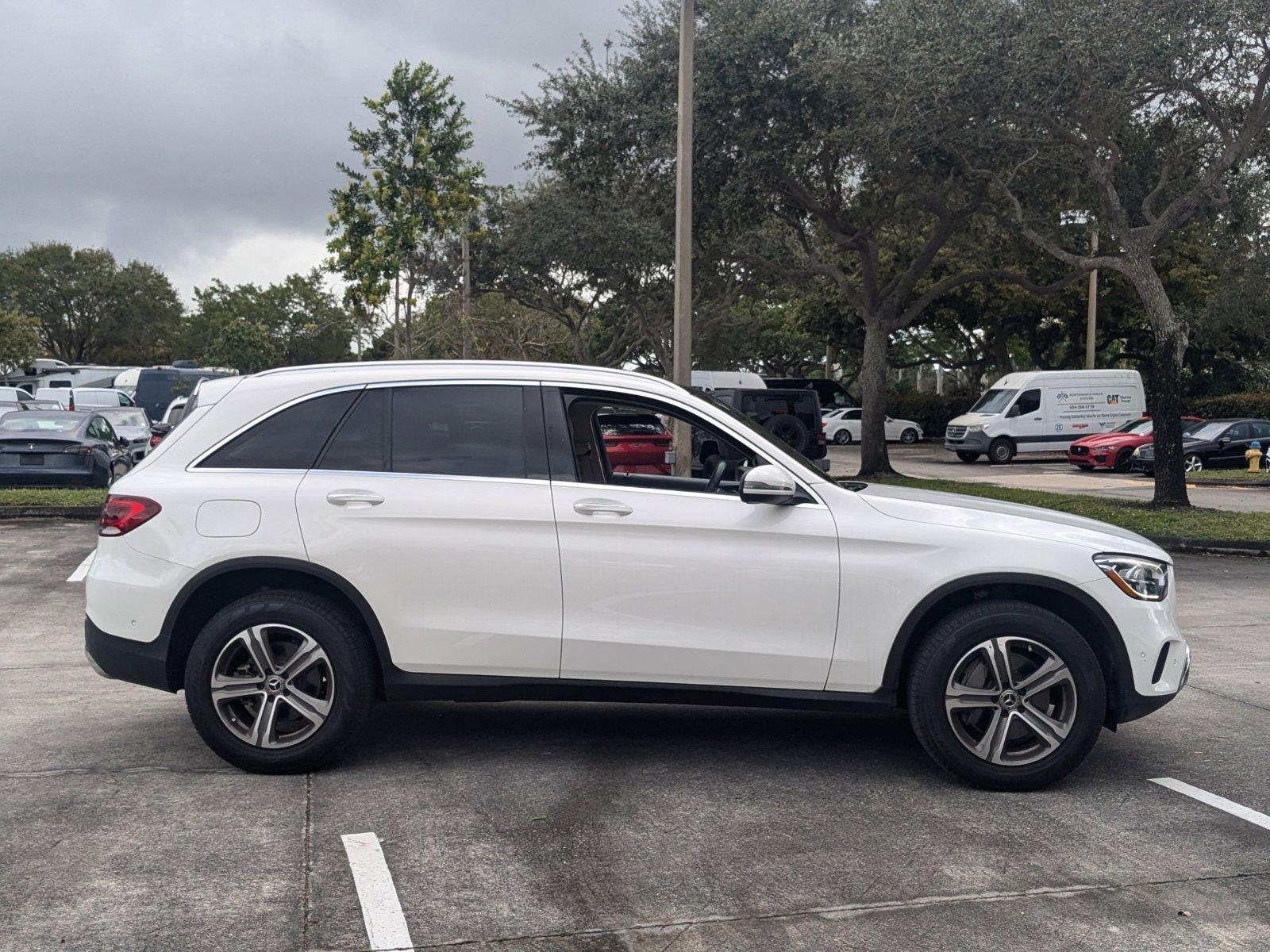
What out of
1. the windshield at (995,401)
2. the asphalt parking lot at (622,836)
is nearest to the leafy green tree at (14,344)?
the windshield at (995,401)

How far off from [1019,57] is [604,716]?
1318 centimetres

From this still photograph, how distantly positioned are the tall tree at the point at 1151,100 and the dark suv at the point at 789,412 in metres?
7.37

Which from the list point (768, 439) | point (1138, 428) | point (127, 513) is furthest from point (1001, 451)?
point (127, 513)

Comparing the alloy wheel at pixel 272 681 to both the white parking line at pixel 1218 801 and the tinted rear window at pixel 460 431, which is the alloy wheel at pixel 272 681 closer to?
the tinted rear window at pixel 460 431

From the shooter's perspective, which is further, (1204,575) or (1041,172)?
(1041,172)

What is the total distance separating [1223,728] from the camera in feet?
20.6

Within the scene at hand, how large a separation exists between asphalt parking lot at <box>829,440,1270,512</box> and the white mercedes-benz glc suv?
15.2 m

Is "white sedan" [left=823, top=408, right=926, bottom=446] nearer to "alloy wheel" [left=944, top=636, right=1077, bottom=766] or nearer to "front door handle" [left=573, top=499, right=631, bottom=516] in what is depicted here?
"alloy wheel" [left=944, top=636, right=1077, bottom=766]

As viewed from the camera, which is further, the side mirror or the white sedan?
the white sedan

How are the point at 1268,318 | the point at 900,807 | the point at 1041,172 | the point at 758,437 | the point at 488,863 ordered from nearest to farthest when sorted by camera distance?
1. the point at 488,863
2. the point at 900,807
3. the point at 758,437
4. the point at 1041,172
5. the point at 1268,318

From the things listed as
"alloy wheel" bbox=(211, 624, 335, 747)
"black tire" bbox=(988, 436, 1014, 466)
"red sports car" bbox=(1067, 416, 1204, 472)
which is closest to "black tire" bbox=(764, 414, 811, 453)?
"red sports car" bbox=(1067, 416, 1204, 472)

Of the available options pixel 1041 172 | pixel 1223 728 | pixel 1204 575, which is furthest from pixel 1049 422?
pixel 1223 728

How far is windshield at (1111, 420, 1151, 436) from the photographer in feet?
99.7

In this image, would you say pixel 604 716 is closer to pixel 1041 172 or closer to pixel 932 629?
pixel 932 629
